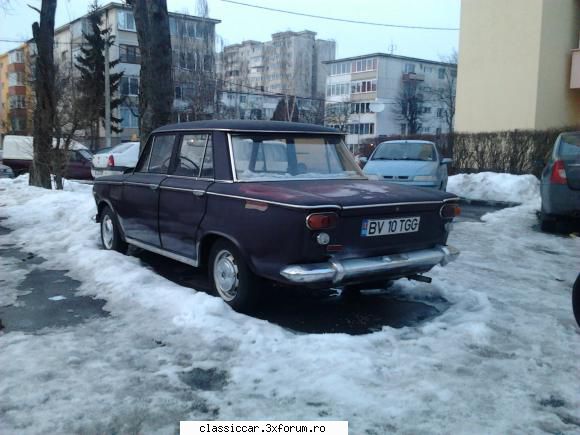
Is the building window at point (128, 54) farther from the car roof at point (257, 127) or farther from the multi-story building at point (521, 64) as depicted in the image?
the car roof at point (257, 127)

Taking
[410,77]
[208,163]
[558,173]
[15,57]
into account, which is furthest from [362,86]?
[208,163]

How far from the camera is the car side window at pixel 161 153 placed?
6.22 meters

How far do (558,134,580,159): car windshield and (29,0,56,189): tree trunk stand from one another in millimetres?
12488

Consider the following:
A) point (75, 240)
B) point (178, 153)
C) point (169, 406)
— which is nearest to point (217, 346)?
point (169, 406)

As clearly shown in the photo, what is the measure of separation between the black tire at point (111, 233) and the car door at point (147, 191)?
0.33 metres

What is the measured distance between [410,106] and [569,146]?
65015 millimetres

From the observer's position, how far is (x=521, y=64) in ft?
75.3

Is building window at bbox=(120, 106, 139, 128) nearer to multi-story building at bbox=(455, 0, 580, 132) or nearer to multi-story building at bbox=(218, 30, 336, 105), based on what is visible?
multi-story building at bbox=(218, 30, 336, 105)

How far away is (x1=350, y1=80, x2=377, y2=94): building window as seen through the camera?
79.1 metres

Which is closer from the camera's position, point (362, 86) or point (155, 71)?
point (155, 71)

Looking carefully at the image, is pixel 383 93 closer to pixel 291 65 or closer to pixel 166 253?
pixel 291 65

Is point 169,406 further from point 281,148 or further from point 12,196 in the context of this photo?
point 12,196

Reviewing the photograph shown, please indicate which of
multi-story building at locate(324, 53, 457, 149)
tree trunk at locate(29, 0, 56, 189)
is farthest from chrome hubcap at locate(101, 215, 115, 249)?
multi-story building at locate(324, 53, 457, 149)

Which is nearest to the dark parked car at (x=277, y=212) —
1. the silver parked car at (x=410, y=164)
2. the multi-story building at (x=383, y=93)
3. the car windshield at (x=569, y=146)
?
the car windshield at (x=569, y=146)
